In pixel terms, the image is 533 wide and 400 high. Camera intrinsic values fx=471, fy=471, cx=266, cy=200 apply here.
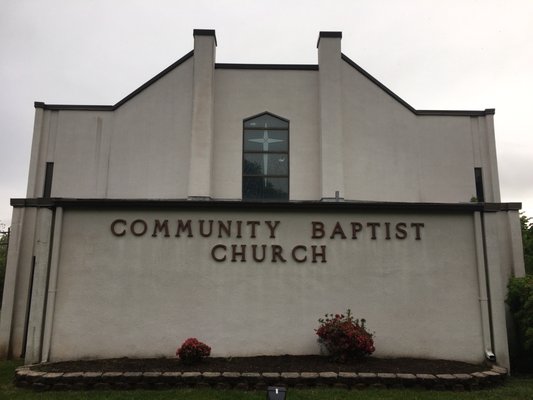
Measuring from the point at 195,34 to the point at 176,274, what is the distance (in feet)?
33.5

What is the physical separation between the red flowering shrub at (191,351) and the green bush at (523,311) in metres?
7.37

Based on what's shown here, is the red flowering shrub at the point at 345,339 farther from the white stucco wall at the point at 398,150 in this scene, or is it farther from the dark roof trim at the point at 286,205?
the white stucco wall at the point at 398,150

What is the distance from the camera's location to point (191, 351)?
9.59m

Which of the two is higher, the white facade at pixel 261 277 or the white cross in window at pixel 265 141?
the white cross in window at pixel 265 141

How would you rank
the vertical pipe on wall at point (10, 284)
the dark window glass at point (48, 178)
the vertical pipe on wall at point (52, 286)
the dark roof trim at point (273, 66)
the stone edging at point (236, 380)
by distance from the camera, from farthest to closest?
the dark roof trim at point (273, 66) → the dark window glass at point (48, 178) → the vertical pipe on wall at point (10, 284) → the vertical pipe on wall at point (52, 286) → the stone edging at point (236, 380)

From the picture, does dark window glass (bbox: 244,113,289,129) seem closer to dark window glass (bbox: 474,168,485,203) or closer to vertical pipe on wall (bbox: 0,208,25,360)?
dark window glass (bbox: 474,168,485,203)

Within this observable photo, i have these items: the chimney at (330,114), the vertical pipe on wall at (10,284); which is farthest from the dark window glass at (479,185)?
the vertical pipe on wall at (10,284)

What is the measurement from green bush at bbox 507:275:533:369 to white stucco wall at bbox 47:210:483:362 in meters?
1.37

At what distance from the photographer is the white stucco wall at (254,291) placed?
10.6 m

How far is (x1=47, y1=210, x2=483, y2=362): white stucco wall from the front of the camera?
10.6 meters

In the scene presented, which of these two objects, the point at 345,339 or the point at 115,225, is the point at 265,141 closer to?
the point at 115,225

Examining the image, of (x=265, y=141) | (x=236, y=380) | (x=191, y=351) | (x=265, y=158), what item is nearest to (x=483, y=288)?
(x=236, y=380)

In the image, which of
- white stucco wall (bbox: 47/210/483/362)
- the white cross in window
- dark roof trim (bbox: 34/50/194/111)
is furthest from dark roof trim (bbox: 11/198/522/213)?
dark roof trim (bbox: 34/50/194/111)

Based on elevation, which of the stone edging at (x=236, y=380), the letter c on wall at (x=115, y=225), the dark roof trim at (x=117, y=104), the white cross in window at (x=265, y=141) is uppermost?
the dark roof trim at (x=117, y=104)
